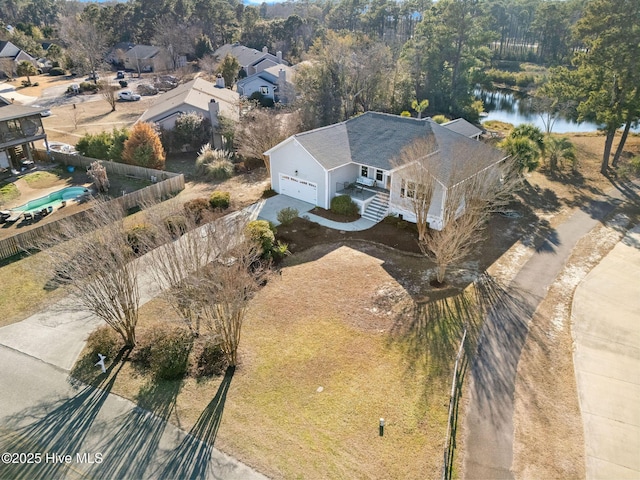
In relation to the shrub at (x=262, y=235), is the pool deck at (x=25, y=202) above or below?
below

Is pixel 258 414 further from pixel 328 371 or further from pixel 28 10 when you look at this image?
pixel 28 10

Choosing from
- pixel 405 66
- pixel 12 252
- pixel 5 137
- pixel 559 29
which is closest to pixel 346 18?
pixel 559 29

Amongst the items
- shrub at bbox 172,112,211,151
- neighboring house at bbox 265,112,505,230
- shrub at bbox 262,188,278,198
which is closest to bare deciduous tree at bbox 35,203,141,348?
neighboring house at bbox 265,112,505,230

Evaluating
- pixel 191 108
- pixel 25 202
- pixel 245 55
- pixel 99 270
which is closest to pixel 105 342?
pixel 99 270

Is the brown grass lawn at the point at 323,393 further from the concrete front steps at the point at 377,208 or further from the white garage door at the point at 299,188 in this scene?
the white garage door at the point at 299,188

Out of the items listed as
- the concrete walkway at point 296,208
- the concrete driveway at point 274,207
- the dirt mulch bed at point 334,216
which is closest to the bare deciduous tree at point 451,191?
the concrete walkway at point 296,208

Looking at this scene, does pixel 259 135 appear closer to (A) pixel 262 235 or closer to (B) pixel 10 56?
(A) pixel 262 235

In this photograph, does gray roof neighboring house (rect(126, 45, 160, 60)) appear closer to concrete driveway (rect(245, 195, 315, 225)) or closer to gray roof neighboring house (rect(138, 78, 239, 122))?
gray roof neighboring house (rect(138, 78, 239, 122))
